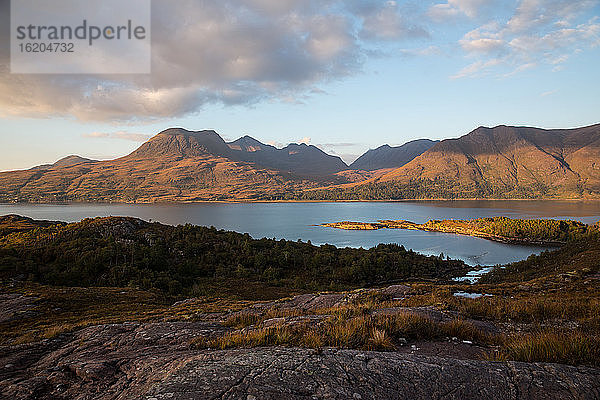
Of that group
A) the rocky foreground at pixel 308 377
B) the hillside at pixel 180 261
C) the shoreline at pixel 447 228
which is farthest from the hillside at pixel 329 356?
the shoreline at pixel 447 228

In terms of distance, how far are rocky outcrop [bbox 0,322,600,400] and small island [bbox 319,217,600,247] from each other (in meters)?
→ 124

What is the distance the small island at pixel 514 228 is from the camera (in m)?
111

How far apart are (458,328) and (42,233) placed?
65.2 meters

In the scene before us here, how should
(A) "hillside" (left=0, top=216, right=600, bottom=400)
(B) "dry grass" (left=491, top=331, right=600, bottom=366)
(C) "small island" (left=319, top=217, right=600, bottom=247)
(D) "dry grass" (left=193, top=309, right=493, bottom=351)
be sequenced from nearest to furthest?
1. (A) "hillside" (left=0, top=216, right=600, bottom=400)
2. (B) "dry grass" (left=491, top=331, right=600, bottom=366)
3. (D) "dry grass" (left=193, top=309, right=493, bottom=351)
4. (C) "small island" (left=319, top=217, right=600, bottom=247)

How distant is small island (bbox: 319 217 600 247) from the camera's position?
11056 cm

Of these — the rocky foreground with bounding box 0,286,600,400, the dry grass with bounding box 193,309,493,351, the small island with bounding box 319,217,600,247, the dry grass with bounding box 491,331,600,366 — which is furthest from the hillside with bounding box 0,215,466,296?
the small island with bounding box 319,217,600,247

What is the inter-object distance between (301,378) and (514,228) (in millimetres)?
148482

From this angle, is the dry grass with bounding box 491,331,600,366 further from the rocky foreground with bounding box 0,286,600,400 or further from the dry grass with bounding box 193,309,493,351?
the dry grass with bounding box 193,309,493,351

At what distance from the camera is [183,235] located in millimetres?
61375

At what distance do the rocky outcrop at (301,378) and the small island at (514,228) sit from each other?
124 meters

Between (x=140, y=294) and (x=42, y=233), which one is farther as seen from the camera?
(x=42, y=233)

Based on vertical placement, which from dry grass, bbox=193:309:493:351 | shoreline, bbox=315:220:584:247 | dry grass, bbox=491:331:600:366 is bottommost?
shoreline, bbox=315:220:584:247

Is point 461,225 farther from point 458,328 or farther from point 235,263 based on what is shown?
point 458,328

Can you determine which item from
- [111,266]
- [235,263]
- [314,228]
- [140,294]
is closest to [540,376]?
[140,294]
